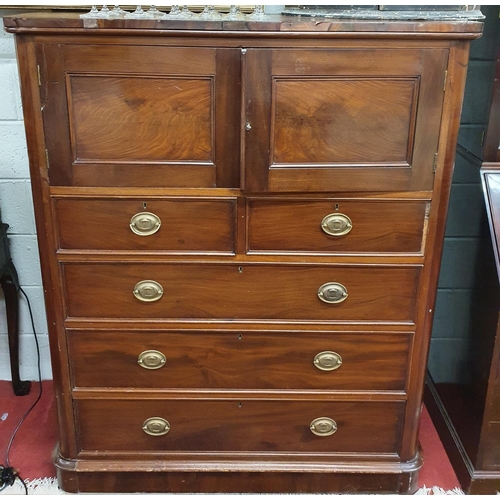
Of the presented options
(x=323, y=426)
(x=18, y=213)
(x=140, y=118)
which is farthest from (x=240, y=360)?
(x=18, y=213)

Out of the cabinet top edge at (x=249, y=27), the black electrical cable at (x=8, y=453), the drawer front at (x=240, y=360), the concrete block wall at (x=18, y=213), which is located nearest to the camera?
the cabinet top edge at (x=249, y=27)

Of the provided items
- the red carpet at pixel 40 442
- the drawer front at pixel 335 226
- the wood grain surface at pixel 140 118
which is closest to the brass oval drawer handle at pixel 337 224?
the drawer front at pixel 335 226

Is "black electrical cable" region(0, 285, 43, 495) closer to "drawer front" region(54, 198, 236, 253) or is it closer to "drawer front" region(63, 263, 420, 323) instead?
"drawer front" region(63, 263, 420, 323)

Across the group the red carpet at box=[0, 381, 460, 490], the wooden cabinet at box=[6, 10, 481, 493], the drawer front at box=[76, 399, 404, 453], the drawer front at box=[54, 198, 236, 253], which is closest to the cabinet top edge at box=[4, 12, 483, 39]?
the wooden cabinet at box=[6, 10, 481, 493]

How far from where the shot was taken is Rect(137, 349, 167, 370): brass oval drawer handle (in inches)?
64.9

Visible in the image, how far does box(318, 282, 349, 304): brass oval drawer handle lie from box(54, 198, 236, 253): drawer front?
26 cm

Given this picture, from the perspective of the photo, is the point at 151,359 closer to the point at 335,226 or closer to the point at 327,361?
the point at 327,361

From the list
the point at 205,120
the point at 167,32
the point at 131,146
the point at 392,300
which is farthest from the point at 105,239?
the point at 392,300

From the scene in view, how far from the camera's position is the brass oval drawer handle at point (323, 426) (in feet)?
5.66

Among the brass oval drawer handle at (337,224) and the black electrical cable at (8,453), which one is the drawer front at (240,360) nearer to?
the brass oval drawer handle at (337,224)

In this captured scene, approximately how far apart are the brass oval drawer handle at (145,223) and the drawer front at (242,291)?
3.7 inches

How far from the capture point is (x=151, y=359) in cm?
165

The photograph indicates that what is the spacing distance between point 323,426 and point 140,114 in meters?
1.01

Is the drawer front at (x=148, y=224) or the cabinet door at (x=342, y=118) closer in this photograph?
the cabinet door at (x=342, y=118)
